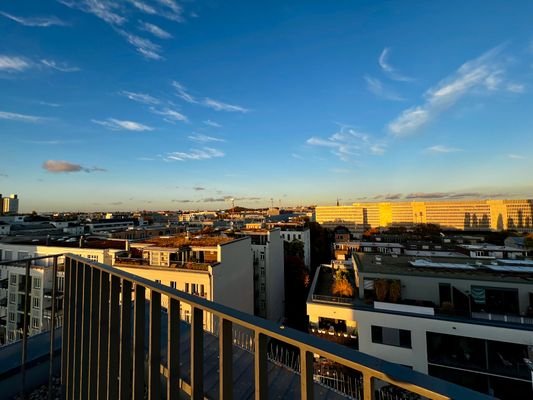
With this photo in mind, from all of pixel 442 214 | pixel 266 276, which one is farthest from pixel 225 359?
pixel 442 214

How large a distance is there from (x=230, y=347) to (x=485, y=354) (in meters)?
13.0

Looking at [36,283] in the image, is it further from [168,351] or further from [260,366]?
[260,366]

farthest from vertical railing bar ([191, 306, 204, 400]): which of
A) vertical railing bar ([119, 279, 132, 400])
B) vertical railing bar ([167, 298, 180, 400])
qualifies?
vertical railing bar ([119, 279, 132, 400])

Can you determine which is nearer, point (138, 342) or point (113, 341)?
point (138, 342)

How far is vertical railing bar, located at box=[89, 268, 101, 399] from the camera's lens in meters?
1.76

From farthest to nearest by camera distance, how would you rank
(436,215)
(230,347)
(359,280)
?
(436,215)
(359,280)
(230,347)

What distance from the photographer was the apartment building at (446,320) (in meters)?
9.66

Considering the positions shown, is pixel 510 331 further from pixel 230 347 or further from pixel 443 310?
pixel 230 347

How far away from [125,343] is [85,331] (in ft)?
1.86

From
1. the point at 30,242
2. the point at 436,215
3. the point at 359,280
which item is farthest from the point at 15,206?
the point at 436,215

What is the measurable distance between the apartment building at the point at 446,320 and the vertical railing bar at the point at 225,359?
37.7 ft

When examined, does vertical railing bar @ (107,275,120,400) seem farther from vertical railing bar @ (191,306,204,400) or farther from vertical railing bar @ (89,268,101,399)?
vertical railing bar @ (191,306,204,400)

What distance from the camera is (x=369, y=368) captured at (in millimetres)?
667

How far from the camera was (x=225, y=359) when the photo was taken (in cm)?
98
